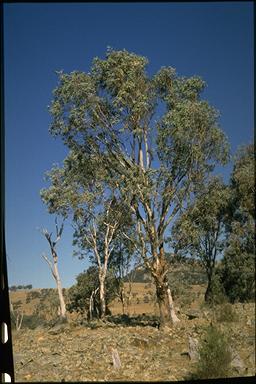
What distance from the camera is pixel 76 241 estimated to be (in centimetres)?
1809

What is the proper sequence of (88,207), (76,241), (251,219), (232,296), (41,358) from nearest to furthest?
(41,358) < (88,207) < (251,219) < (76,241) < (232,296)

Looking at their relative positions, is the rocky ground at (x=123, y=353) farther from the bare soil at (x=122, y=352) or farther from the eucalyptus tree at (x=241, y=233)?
the eucalyptus tree at (x=241, y=233)

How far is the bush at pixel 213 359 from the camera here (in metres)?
7.57

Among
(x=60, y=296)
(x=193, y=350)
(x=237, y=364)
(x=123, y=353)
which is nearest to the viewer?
(x=237, y=364)

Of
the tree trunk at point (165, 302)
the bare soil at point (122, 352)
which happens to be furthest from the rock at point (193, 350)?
the tree trunk at point (165, 302)

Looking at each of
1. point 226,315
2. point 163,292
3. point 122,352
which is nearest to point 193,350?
point 122,352

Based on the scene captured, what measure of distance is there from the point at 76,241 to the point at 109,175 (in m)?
5.20

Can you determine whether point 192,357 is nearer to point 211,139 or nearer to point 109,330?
point 109,330

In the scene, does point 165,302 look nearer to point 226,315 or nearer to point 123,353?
point 226,315

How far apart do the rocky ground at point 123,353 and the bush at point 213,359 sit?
0.19 m

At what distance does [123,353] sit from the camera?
9508mm

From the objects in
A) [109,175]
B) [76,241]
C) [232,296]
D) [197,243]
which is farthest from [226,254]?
[109,175]

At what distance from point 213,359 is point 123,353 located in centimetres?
246

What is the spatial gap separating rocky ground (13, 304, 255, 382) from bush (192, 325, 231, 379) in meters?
0.19
